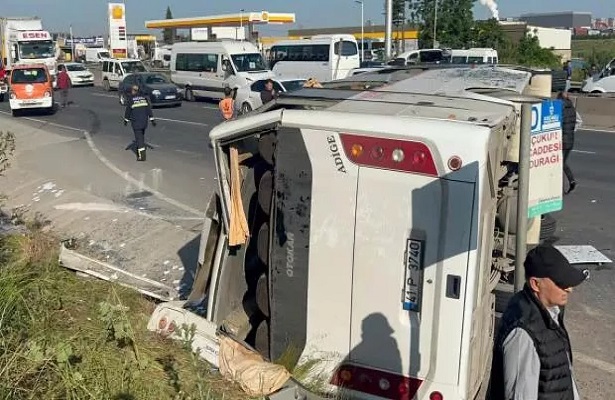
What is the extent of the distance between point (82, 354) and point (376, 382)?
5.63 feet

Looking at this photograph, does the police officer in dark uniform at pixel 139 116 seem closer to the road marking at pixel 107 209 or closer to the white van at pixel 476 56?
the road marking at pixel 107 209

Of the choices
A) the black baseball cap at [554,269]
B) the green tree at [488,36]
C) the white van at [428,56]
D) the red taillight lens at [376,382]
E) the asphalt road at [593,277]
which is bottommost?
the asphalt road at [593,277]

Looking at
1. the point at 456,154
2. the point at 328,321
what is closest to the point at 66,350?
the point at 328,321

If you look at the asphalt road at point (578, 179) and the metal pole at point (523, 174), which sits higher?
the metal pole at point (523, 174)

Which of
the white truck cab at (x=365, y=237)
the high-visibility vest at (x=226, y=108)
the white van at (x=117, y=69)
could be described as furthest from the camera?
the white van at (x=117, y=69)

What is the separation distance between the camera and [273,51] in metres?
39.3

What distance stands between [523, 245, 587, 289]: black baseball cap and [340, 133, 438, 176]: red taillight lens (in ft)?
2.79

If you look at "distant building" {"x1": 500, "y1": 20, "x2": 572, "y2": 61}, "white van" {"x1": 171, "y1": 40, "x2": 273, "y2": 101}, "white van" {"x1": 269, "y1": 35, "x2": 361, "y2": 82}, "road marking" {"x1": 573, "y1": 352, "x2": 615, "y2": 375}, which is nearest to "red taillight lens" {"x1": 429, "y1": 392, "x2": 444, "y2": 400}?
"road marking" {"x1": 573, "y1": 352, "x2": 615, "y2": 375}

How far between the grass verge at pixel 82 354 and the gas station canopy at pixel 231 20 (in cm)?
5116

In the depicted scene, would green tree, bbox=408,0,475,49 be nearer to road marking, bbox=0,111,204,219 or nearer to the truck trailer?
the truck trailer

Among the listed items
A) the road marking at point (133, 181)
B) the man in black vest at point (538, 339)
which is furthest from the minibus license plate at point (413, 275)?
the road marking at point (133, 181)

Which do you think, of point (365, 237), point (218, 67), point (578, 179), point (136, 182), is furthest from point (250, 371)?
point (218, 67)

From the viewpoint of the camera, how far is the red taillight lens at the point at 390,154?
3.90m

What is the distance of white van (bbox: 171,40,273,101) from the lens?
99.5ft
